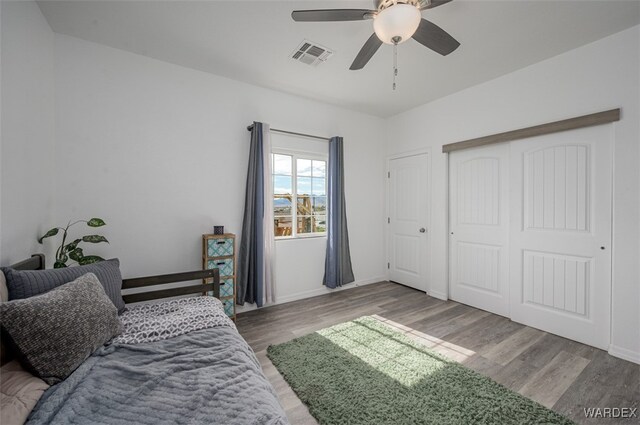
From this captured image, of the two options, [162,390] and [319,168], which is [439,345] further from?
[319,168]

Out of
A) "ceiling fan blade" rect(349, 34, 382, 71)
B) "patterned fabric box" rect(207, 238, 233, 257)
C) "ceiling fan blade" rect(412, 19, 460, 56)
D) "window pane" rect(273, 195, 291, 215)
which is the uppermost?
"ceiling fan blade" rect(349, 34, 382, 71)

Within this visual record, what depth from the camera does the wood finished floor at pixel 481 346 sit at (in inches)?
69.3

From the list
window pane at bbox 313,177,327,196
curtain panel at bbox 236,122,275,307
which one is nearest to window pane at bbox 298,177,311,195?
window pane at bbox 313,177,327,196

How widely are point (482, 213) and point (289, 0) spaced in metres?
3.05

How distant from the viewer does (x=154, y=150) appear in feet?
8.76

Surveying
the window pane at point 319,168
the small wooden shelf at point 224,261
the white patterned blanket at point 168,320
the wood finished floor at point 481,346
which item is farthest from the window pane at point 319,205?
the white patterned blanket at point 168,320

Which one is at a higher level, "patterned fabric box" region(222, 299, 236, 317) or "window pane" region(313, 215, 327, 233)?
"window pane" region(313, 215, 327, 233)

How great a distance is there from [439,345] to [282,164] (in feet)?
8.83

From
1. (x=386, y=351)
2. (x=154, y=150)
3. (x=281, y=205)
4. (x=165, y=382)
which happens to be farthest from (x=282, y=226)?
(x=165, y=382)

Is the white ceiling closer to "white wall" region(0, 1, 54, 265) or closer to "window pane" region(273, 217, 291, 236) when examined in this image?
"white wall" region(0, 1, 54, 265)

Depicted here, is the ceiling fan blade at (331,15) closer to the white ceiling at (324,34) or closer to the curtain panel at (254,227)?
the white ceiling at (324,34)

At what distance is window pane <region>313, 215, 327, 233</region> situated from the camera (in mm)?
3852

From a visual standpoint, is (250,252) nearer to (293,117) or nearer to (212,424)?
(293,117)

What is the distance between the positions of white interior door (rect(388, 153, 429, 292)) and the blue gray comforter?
10.3 ft
